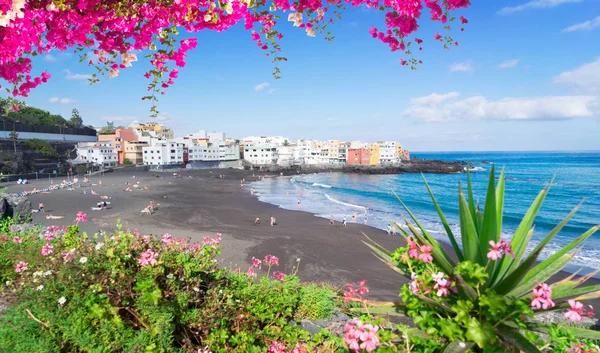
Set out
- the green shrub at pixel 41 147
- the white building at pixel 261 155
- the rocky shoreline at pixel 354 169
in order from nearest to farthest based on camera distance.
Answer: the green shrub at pixel 41 147 → the rocky shoreline at pixel 354 169 → the white building at pixel 261 155

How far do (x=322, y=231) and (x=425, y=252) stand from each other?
72.5 feet

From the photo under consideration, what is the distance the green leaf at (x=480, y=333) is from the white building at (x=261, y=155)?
305 feet

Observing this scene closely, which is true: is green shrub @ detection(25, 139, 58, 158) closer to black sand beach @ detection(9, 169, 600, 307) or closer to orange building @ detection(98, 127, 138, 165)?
orange building @ detection(98, 127, 138, 165)

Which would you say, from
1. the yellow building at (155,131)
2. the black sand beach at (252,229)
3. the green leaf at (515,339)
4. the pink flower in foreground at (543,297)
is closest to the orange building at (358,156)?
the yellow building at (155,131)

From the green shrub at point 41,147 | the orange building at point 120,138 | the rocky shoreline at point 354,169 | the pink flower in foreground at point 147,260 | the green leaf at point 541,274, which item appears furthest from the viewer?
the rocky shoreline at point 354,169

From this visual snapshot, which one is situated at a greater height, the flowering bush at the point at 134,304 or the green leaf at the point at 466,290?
the green leaf at the point at 466,290

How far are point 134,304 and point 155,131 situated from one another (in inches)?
4134

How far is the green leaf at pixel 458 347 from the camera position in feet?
5.77

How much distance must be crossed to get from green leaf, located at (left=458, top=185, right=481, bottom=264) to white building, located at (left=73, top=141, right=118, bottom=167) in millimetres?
79715

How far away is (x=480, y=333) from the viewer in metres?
1.70

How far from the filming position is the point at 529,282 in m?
2.16

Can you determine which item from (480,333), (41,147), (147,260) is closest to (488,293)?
(480,333)

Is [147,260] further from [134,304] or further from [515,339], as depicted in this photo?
[515,339]

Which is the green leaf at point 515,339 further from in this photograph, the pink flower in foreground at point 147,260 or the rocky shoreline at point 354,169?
the rocky shoreline at point 354,169
